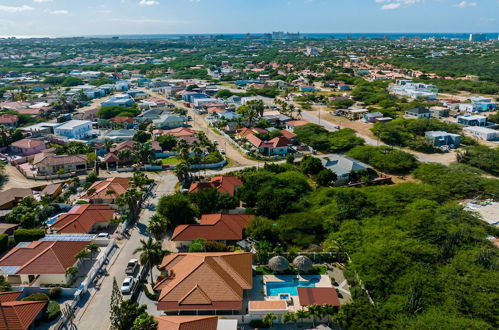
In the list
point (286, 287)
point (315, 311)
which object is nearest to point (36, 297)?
point (286, 287)

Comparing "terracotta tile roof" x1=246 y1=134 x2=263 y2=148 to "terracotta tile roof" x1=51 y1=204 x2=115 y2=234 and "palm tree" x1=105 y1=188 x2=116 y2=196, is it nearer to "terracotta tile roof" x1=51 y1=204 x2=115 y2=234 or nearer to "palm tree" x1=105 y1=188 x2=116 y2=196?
"palm tree" x1=105 y1=188 x2=116 y2=196

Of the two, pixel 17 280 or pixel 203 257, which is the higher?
pixel 203 257

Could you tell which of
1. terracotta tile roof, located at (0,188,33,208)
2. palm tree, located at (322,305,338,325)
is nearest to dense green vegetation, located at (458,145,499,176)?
palm tree, located at (322,305,338,325)

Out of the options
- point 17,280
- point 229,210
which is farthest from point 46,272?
point 229,210

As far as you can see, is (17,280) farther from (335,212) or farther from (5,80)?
(5,80)

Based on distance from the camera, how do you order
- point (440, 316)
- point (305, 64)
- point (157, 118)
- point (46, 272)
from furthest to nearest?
point (305, 64) < point (157, 118) < point (46, 272) < point (440, 316)

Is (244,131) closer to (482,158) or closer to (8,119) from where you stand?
(482,158)

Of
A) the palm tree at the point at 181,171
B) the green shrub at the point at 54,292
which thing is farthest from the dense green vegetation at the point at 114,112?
the green shrub at the point at 54,292
